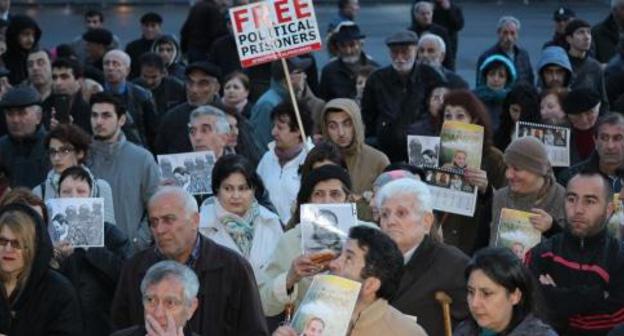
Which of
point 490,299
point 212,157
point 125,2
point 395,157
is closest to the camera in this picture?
point 490,299

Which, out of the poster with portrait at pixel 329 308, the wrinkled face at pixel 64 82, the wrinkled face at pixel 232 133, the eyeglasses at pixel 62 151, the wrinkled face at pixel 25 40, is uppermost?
the wrinkled face at pixel 25 40

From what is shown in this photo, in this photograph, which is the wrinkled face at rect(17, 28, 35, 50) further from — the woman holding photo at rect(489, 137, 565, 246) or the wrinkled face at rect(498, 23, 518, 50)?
the woman holding photo at rect(489, 137, 565, 246)

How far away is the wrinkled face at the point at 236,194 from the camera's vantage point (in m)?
10.3

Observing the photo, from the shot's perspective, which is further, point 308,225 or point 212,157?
point 212,157

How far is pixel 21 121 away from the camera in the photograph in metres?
13.9

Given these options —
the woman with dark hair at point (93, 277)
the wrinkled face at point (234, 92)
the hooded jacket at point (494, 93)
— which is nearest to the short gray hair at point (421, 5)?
the hooded jacket at point (494, 93)

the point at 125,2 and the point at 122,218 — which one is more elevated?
the point at 125,2

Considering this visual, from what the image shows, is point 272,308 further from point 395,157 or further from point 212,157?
point 395,157

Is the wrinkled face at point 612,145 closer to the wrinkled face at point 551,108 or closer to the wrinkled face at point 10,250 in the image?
the wrinkled face at point 551,108

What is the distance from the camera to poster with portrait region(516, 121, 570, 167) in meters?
12.6

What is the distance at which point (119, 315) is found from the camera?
9.09 m

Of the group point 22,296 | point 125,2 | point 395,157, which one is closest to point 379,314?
point 22,296

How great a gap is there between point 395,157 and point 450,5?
7.35m

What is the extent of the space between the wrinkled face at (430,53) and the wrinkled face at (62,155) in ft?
18.0
